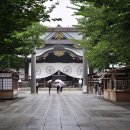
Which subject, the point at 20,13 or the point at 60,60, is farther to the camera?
the point at 60,60

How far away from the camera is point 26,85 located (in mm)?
69688

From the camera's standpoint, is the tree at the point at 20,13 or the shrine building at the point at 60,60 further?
the shrine building at the point at 60,60

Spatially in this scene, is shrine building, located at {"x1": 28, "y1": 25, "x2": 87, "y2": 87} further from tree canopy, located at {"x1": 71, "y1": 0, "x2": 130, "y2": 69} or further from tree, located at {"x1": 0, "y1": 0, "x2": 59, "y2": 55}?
tree, located at {"x1": 0, "y1": 0, "x2": 59, "y2": 55}

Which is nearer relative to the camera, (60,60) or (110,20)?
(110,20)

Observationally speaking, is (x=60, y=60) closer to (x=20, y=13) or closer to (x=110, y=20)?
(x=110, y=20)

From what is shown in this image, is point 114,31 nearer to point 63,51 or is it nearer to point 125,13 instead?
point 125,13

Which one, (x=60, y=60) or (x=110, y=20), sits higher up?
(x=60, y=60)

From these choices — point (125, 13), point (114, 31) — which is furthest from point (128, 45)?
point (125, 13)

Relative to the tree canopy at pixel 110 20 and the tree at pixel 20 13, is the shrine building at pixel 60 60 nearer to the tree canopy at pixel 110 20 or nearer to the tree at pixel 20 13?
the tree canopy at pixel 110 20

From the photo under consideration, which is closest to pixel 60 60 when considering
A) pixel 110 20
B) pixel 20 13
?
pixel 110 20

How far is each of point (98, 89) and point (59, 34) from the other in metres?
25.2

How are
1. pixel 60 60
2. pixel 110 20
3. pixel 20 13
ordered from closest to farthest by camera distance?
pixel 20 13 < pixel 110 20 < pixel 60 60

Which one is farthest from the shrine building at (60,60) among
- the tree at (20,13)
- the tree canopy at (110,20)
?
the tree at (20,13)

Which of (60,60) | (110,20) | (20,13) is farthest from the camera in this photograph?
(60,60)
